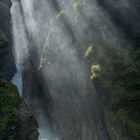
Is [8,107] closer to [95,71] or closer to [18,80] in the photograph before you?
[95,71]

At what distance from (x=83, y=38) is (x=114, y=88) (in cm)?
752

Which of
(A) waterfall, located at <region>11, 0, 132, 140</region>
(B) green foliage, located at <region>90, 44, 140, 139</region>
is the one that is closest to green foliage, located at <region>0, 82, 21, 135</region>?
(A) waterfall, located at <region>11, 0, 132, 140</region>

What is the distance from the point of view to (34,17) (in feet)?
140

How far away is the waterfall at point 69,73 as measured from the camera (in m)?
25.5

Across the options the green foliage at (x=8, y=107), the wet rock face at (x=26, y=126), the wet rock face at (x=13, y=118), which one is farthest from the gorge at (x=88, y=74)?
the green foliage at (x=8, y=107)

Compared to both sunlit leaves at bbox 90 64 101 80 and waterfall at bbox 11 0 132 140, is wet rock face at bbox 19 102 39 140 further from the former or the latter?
sunlit leaves at bbox 90 64 101 80

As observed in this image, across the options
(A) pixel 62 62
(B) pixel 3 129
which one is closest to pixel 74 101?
(A) pixel 62 62

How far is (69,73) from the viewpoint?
2878cm

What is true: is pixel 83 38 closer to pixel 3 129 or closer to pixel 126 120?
pixel 126 120

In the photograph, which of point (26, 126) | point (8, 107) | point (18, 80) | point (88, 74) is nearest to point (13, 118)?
point (8, 107)

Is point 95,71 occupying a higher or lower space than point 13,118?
higher

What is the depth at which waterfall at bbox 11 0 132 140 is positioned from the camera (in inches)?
1002

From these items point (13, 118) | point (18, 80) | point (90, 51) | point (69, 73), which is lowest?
point (18, 80)

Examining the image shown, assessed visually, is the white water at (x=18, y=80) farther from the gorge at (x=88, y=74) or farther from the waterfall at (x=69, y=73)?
the waterfall at (x=69, y=73)
